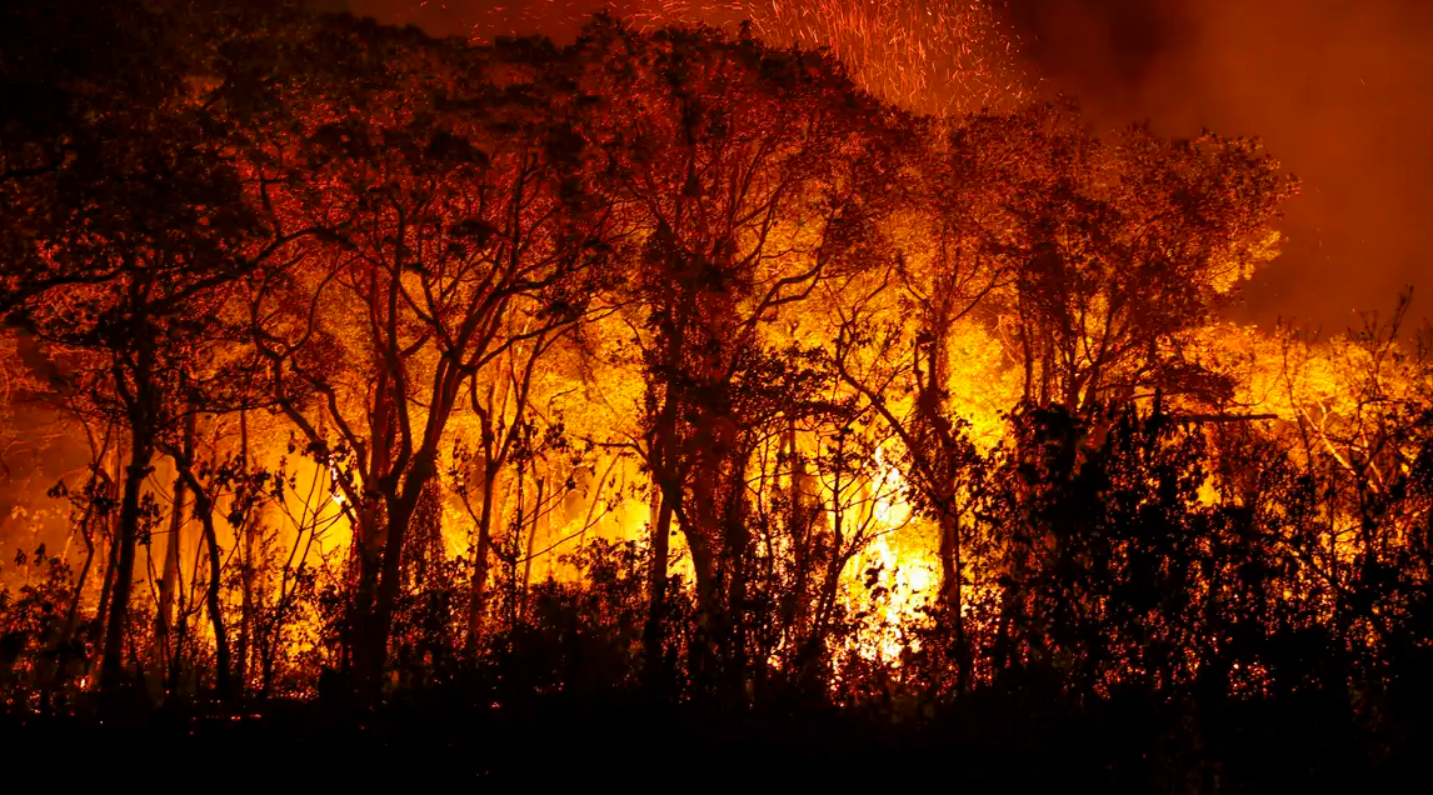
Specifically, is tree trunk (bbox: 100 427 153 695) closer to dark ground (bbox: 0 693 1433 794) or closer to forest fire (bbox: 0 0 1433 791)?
forest fire (bbox: 0 0 1433 791)

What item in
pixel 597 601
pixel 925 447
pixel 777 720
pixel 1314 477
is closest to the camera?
pixel 1314 477

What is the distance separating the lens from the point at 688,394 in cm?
1486

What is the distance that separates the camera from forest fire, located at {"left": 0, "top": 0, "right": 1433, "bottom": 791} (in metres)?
8.82

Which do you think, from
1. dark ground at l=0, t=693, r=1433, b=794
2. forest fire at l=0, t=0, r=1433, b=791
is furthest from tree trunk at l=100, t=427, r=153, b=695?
dark ground at l=0, t=693, r=1433, b=794

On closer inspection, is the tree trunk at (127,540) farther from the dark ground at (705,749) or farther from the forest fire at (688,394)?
the dark ground at (705,749)

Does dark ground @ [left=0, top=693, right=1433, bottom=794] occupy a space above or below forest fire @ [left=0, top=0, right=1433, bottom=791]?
below

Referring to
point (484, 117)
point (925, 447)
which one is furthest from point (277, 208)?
point (925, 447)

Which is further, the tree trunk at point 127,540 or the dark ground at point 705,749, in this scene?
the tree trunk at point 127,540

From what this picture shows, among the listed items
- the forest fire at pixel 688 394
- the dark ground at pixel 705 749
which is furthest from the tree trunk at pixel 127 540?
the dark ground at pixel 705 749

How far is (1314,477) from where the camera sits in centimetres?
911

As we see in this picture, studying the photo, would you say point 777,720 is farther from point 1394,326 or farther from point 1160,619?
point 1394,326

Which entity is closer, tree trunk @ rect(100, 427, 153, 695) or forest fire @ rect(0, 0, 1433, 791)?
forest fire @ rect(0, 0, 1433, 791)

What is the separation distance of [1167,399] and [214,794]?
56.9 ft

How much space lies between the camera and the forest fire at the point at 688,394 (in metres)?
8.82
